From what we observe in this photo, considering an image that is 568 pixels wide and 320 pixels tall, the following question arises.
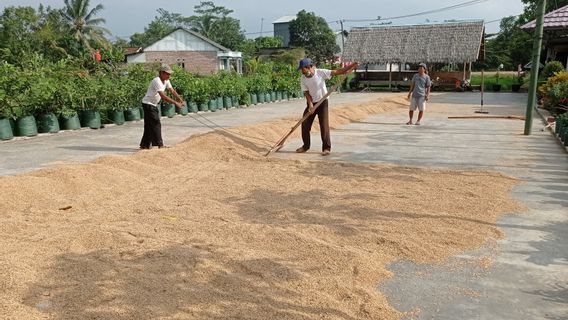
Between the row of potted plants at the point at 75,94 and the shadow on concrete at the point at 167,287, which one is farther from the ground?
the row of potted plants at the point at 75,94

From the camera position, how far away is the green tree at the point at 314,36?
57.1 m

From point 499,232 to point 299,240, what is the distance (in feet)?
5.83

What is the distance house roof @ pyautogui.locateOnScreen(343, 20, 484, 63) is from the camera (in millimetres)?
28172

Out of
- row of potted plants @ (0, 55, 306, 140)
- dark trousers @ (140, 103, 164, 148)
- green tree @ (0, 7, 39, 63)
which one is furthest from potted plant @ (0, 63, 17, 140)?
green tree @ (0, 7, 39, 63)

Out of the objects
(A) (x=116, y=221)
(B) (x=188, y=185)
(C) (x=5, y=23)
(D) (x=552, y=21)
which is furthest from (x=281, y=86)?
(C) (x=5, y=23)

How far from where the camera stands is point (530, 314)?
2678 millimetres

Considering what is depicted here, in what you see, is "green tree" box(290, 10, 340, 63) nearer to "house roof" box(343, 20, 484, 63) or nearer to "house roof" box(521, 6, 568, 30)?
"house roof" box(343, 20, 484, 63)

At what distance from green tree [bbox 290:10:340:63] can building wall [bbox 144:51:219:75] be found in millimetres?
16386

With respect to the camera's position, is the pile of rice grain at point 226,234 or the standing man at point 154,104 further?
the standing man at point 154,104

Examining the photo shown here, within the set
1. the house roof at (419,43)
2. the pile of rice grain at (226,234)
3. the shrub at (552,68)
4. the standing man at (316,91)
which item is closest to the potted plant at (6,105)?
the pile of rice grain at (226,234)

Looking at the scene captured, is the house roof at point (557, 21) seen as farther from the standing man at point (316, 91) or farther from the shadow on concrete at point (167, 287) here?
the shadow on concrete at point (167, 287)

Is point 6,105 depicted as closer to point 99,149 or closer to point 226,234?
point 99,149

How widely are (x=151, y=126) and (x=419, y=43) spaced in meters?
25.3

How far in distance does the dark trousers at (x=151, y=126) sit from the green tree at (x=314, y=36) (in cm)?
4988
